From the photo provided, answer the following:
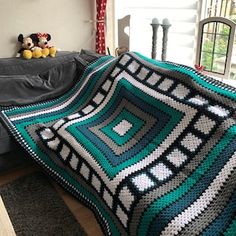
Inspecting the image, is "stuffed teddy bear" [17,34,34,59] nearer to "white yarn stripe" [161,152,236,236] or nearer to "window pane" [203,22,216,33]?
"window pane" [203,22,216,33]

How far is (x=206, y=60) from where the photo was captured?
6.43 ft

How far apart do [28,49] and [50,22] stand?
387 millimetres

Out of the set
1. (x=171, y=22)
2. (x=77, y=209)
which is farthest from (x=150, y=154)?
(x=171, y=22)

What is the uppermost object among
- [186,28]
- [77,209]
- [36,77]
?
[186,28]

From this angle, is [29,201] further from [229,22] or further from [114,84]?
[229,22]

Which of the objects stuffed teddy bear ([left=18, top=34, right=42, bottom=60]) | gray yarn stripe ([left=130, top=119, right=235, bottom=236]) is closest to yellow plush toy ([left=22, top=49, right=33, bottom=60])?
stuffed teddy bear ([left=18, top=34, right=42, bottom=60])

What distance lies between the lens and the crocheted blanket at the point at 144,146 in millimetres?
1071

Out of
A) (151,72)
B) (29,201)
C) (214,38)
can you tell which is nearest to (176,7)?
(214,38)

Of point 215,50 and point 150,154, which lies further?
point 215,50

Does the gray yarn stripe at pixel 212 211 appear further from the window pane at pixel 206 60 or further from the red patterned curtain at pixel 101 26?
the red patterned curtain at pixel 101 26

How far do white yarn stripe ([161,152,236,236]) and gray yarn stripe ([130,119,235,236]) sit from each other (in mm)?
110

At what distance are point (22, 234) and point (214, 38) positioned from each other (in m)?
1.66

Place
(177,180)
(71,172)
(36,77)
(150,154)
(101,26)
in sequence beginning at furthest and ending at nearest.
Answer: (101,26)
(36,77)
(71,172)
(150,154)
(177,180)

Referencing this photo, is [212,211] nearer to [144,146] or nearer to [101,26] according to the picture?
[144,146]
